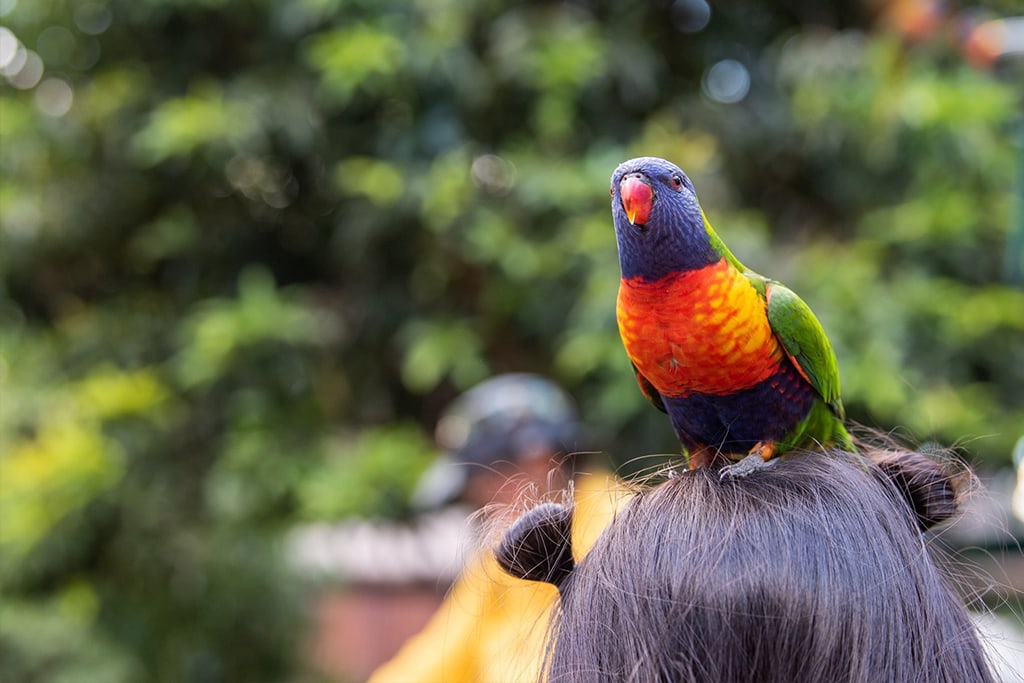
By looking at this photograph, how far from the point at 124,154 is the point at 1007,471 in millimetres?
1922

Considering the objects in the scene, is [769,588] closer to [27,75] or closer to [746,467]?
[746,467]

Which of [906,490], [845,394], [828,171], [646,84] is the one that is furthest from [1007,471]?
[906,490]

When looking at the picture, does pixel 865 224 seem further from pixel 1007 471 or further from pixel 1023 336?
pixel 1007 471

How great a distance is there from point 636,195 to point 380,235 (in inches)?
44.6

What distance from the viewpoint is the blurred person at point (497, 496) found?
2.58 feet

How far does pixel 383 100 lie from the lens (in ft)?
5.46

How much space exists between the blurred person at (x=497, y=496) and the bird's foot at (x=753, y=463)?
10 cm

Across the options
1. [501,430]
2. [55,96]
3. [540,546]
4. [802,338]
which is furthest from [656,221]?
[55,96]

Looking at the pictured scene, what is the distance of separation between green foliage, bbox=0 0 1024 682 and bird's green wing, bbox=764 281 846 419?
0.71 m

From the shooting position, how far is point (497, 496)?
1.24 meters

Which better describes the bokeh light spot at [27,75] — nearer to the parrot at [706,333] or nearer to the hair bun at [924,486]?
the parrot at [706,333]

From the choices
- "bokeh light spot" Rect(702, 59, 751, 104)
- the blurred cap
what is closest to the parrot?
the blurred cap

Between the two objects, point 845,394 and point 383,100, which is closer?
point 845,394

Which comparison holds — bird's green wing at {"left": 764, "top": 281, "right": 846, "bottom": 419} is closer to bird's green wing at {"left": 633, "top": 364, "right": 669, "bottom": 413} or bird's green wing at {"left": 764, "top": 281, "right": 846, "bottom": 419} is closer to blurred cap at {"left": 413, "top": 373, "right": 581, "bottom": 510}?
bird's green wing at {"left": 633, "top": 364, "right": 669, "bottom": 413}
